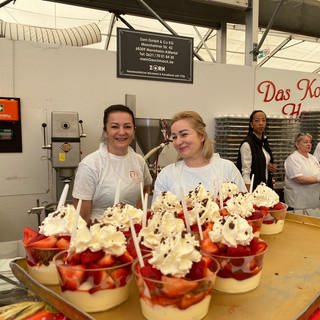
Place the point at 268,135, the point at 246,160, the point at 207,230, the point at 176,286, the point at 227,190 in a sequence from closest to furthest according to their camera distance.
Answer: the point at 176,286, the point at 207,230, the point at 227,190, the point at 246,160, the point at 268,135

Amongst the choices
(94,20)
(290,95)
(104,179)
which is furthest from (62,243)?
(94,20)

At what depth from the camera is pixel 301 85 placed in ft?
13.0

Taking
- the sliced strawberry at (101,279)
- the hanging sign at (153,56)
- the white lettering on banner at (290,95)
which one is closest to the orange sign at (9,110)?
the hanging sign at (153,56)

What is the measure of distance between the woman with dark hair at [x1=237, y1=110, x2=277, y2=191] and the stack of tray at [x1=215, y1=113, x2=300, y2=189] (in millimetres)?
232

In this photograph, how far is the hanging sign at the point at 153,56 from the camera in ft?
9.72

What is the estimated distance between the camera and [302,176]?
3.24 m

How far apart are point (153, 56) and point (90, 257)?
2.57 m

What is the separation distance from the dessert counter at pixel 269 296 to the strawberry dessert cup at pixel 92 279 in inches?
1.0

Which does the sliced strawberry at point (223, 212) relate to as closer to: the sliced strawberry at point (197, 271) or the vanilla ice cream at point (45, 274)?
the sliced strawberry at point (197, 271)

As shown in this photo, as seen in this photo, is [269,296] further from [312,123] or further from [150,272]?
[312,123]

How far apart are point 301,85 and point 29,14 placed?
14.3 feet

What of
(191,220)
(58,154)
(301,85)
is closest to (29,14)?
(58,154)

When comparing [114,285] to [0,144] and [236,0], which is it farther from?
[236,0]

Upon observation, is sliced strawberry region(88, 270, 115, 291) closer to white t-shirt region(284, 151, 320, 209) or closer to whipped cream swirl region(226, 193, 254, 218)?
whipped cream swirl region(226, 193, 254, 218)
